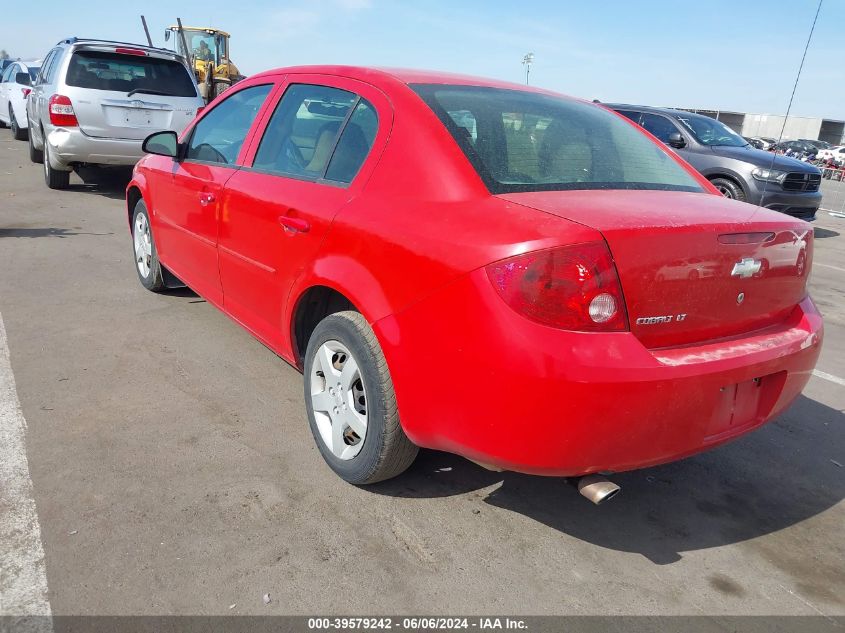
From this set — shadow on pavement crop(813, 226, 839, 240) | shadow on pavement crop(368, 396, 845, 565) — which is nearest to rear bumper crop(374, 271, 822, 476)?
shadow on pavement crop(368, 396, 845, 565)

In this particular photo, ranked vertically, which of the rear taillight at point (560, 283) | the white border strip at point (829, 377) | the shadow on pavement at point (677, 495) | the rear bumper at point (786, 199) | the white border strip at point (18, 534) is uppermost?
the rear taillight at point (560, 283)

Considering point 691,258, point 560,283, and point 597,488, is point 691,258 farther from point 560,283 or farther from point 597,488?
point 597,488

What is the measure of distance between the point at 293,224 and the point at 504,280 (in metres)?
1.24

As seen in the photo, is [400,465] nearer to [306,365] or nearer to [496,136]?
[306,365]

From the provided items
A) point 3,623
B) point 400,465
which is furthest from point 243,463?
point 3,623

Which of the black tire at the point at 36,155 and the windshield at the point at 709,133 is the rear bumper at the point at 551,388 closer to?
the windshield at the point at 709,133

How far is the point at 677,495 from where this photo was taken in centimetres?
296

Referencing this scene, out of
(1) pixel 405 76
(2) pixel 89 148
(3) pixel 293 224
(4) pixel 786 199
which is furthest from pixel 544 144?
(4) pixel 786 199

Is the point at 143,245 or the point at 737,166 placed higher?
the point at 737,166

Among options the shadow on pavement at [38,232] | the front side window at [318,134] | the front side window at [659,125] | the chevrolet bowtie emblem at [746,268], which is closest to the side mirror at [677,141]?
the front side window at [659,125]

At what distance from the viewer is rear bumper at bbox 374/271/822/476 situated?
205 centimetres

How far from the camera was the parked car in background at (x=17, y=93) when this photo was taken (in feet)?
46.9

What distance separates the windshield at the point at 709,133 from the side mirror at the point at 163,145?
8.92m

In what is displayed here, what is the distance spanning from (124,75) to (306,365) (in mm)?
7350
